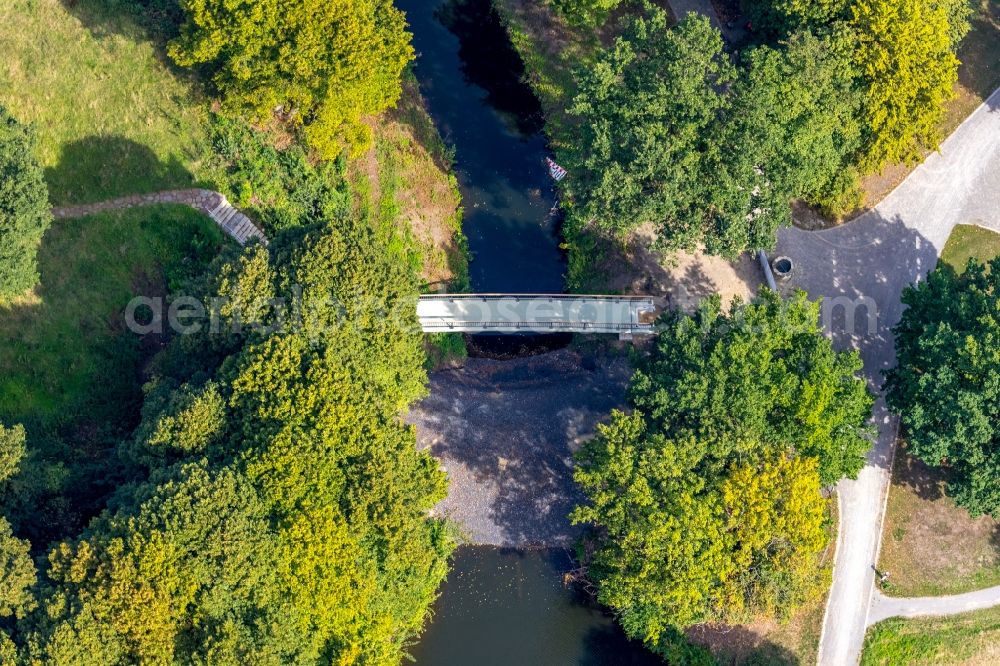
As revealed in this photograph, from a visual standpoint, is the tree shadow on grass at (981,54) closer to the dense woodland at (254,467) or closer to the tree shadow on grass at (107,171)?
the dense woodland at (254,467)

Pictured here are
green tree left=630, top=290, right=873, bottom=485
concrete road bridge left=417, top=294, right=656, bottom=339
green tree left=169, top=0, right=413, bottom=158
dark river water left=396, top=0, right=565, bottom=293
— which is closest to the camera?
green tree left=630, top=290, right=873, bottom=485

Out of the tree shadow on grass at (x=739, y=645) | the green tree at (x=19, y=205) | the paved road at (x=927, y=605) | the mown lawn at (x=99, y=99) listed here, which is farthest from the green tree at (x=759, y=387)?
the green tree at (x=19, y=205)

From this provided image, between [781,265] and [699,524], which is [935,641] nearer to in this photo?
[699,524]

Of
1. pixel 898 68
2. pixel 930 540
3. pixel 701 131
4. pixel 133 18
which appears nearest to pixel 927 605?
pixel 930 540

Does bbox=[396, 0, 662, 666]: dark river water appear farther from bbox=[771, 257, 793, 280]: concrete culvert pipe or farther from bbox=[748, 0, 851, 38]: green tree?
bbox=[748, 0, 851, 38]: green tree

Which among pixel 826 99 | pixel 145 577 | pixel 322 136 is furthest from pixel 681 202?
pixel 145 577

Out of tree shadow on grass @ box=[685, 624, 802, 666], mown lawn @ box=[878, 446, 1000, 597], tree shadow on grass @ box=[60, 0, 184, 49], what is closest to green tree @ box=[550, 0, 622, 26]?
tree shadow on grass @ box=[60, 0, 184, 49]
